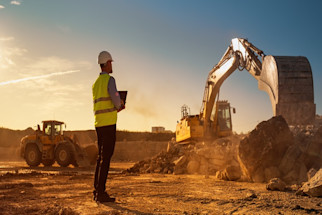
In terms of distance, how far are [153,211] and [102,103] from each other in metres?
1.65

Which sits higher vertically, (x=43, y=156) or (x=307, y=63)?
(x=307, y=63)

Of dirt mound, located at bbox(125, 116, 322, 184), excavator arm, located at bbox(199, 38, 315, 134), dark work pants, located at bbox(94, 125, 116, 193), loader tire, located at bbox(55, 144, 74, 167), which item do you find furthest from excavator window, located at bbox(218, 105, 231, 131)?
dark work pants, located at bbox(94, 125, 116, 193)

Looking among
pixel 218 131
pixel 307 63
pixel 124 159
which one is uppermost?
pixel 307 63

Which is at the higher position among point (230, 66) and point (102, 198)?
point (230, 66)

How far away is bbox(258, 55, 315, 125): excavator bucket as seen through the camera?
9133mm

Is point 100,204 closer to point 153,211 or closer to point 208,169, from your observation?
point 153,211

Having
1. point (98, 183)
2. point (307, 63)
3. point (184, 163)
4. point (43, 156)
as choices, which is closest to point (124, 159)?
point (43, 156)

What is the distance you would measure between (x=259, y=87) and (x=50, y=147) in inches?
459

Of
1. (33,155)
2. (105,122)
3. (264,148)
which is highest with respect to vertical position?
(105,122)

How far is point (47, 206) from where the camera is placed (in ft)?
13.3

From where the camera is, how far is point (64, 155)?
632 inches

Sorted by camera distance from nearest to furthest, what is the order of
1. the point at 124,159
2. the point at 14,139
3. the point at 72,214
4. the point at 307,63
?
the point at 72,214
the point at 307,63
the point at 124,159
the point at 14,139

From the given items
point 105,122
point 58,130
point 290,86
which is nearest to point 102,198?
point 105,122

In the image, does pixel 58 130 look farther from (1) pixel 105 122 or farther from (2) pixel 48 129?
Result: (1) pixel 105 122
